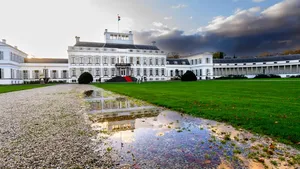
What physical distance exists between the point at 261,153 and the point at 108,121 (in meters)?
3.74

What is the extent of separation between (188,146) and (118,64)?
47.9 m

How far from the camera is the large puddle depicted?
2.64 meters

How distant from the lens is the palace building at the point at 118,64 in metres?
→ 46.1

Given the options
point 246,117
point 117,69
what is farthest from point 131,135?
point 117,69

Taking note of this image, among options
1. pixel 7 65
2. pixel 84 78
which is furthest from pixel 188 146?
pixel 7 65

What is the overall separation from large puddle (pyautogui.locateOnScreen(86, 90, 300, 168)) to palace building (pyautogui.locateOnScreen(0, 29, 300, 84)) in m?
45.3

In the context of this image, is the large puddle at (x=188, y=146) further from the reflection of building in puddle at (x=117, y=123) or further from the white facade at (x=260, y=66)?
the white facade at (x=260, y=66)

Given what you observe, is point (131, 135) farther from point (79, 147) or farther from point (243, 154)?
point (243, 154)

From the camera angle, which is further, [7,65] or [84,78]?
[7,65]

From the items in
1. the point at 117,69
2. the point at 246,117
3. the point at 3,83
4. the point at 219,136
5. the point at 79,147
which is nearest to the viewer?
the point at 79,147

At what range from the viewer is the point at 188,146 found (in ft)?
10.7

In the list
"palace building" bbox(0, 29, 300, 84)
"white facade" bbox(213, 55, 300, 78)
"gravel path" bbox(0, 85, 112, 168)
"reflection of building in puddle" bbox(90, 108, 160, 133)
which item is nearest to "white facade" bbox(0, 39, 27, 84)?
"palace building" bbox(0, 29, 300, 84)

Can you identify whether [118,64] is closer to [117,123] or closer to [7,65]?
[7,65]

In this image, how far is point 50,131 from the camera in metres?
4.39
